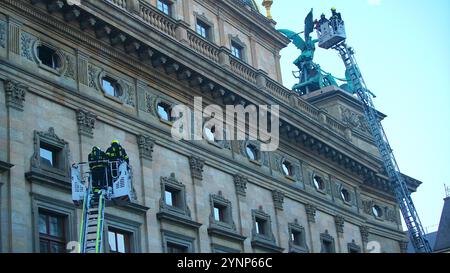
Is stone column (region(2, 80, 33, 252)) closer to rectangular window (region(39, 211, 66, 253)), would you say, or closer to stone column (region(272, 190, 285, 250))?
rectangular window (region(39, 211, 66, 253))

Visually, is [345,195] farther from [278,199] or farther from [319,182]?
[278,199]

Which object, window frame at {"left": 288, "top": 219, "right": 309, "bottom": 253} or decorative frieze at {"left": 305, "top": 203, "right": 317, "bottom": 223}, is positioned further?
decorative frieze at {"left": 305, "top": 203, "right": 317, "bottom": 223}

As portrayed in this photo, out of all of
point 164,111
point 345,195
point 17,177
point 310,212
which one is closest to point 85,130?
point 17,177

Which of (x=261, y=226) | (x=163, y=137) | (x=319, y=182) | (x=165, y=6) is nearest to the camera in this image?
(x=163, y=137)

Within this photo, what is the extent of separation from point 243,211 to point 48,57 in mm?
12130

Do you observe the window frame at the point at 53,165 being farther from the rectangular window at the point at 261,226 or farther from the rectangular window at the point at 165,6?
the rectangular window at the point at 165,6

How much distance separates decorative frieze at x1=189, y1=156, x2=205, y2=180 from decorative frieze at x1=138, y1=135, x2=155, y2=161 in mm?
2568

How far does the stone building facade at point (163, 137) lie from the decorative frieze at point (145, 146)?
0.23 ft

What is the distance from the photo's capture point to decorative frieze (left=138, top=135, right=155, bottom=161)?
34562mm

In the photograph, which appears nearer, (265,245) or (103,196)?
(103,196)

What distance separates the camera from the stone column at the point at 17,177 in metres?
27.6

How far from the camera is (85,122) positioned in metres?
32.2

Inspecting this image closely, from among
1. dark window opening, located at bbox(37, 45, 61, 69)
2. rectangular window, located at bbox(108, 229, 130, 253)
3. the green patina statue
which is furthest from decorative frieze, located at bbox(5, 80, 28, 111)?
the green patina statue

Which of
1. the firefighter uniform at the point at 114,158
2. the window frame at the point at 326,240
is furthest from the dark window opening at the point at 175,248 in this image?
the window frame at the point at 326,240
